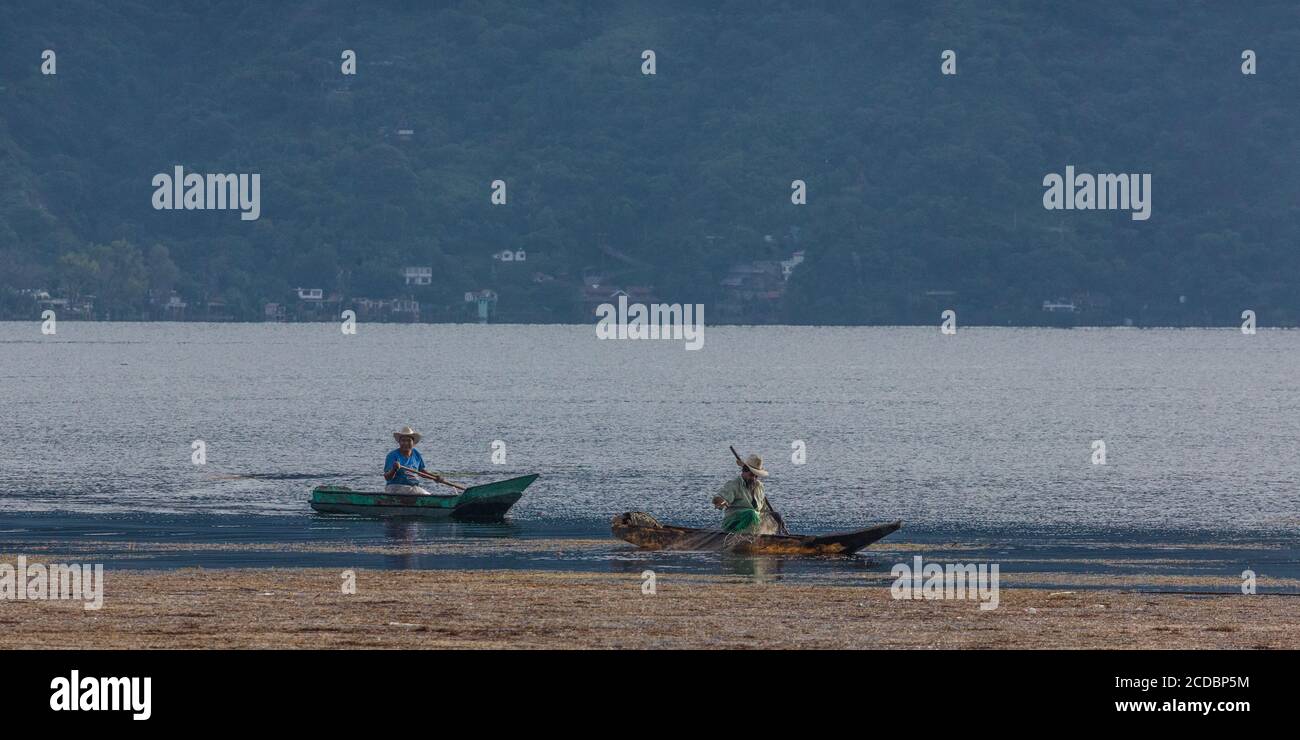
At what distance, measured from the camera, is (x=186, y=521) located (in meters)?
44.4

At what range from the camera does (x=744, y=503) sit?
117 feet

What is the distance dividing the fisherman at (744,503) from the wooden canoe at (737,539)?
0.21 meters

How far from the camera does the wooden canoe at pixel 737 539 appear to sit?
1391 inches

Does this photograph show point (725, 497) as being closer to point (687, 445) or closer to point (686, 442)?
point (687, 445)

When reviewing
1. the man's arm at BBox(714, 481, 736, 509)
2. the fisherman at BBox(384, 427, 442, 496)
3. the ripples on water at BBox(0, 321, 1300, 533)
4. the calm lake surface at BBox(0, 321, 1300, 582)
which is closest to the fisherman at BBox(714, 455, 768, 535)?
the man's arm at BBox(714, 481, 736, 509)

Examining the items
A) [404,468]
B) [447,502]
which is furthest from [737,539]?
[404,468]

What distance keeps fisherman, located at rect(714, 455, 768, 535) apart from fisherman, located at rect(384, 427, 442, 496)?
9722 millimetres

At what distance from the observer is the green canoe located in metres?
43.8

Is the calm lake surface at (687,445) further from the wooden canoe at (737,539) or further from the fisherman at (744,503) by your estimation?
the fisherman at (744,503)

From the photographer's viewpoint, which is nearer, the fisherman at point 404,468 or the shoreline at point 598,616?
the shoreline at point 598,616

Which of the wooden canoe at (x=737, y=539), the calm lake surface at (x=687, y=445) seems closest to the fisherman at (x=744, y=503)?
the wooden canoe at (x=737, y=539)

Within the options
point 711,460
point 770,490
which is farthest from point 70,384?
point 770,490

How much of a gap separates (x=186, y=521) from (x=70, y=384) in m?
104
